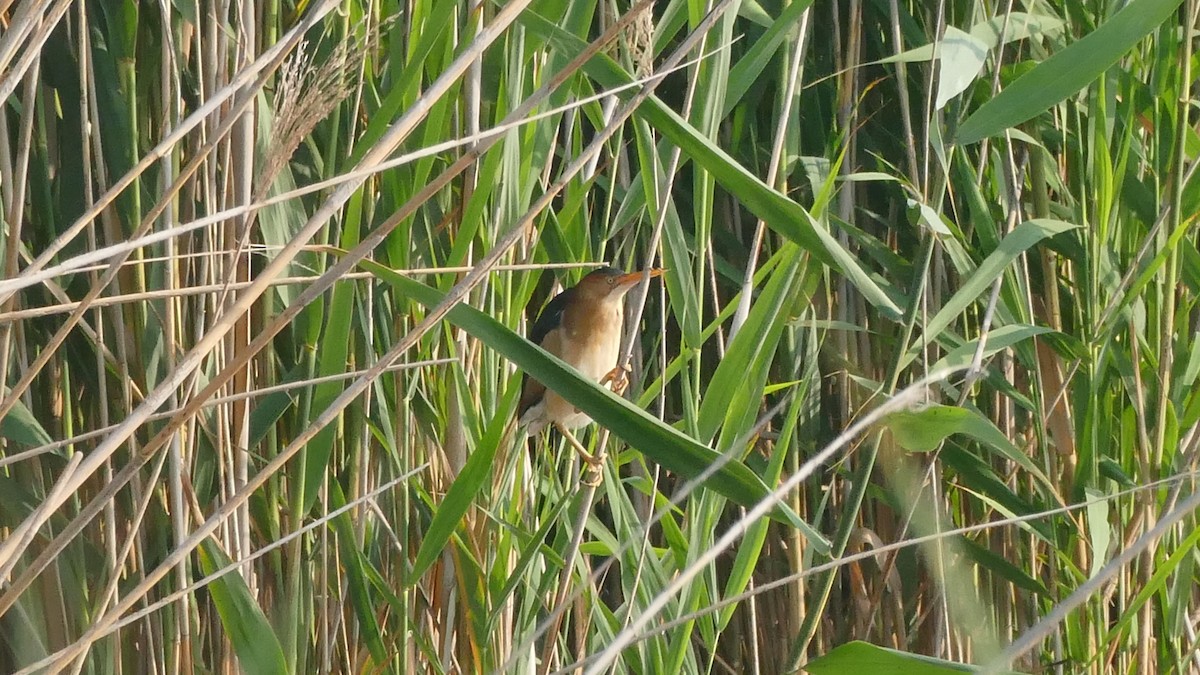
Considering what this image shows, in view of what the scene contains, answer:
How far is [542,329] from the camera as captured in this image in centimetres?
175

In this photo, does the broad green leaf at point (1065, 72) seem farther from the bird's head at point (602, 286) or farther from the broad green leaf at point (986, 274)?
the bird's head at point (602, 286)

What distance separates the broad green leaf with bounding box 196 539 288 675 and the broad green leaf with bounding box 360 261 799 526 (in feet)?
1.17

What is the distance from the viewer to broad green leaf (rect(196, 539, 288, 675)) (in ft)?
3.81

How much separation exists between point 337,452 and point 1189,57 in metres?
1.16

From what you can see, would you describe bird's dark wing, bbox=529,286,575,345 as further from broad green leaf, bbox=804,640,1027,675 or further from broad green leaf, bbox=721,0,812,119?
broad green leaf, bbox=804,640,1027,675

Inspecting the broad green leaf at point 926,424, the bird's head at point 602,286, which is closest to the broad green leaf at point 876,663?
the broad green leaf at point 926,424

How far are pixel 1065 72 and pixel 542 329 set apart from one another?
818 mm

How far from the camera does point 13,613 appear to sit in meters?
1.41

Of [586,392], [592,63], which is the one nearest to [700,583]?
[586,392]

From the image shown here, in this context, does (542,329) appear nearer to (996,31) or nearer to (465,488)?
(465,488)

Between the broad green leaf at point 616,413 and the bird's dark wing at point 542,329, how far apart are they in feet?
1.96

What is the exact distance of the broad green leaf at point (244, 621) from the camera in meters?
1.16

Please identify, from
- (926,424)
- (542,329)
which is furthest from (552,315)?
(926,424)

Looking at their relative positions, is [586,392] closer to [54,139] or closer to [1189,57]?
[54,139]
